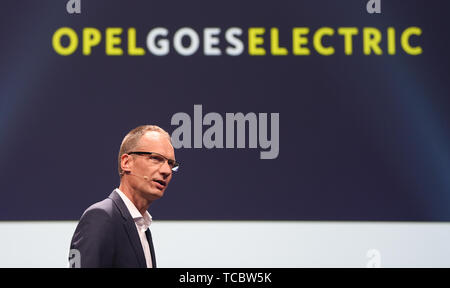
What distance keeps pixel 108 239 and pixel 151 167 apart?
1.07ft

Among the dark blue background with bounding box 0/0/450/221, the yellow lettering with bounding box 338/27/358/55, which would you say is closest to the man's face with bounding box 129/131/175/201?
the dark blue background with bounding box 0/0/450/221

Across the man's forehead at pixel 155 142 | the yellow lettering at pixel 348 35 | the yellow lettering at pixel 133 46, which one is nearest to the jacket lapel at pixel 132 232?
the man's forehead at pixel 155 142

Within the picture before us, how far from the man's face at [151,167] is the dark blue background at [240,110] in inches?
56.4

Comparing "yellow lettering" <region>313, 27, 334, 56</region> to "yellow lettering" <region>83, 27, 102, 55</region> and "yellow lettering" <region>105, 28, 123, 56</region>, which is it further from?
"yellow lettering" <region>83, 27, 102, 55</region>

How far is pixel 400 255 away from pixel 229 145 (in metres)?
1.13

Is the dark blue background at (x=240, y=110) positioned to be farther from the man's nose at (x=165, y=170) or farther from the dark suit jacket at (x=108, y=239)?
the dark suit jacket at (x=108, y=239)

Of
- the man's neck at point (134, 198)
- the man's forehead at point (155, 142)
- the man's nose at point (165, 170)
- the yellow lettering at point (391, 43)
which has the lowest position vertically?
the man's neck at point (134, 198)

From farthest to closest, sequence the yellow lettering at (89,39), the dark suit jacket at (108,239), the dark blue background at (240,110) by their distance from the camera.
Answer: the yellow lettering at (89,39) → the dark blue background at (240,110) → the dark suit jacket at (108,239)

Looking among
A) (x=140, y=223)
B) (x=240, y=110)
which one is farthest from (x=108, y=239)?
(x=240, y=110)

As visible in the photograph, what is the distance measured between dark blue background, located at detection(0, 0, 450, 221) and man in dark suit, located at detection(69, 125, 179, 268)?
143 cm

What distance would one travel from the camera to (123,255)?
Answer: 2.03m

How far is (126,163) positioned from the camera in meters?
2.27

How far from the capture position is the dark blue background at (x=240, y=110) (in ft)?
12.2

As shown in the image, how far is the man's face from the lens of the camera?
2213 millimetres
